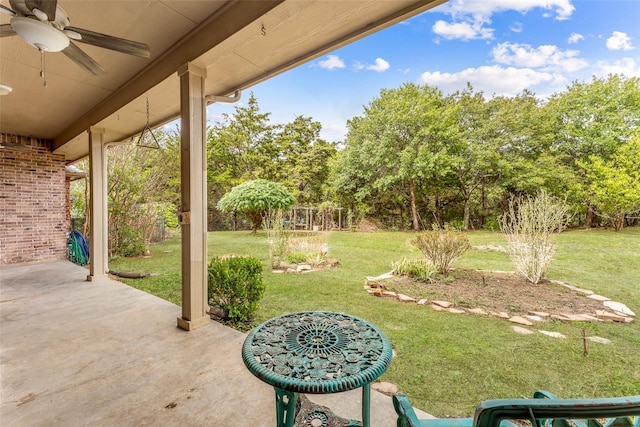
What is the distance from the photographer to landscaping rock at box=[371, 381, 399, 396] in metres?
1.85

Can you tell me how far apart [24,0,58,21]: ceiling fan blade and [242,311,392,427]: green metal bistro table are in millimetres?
2045

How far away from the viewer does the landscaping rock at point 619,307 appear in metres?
2.95

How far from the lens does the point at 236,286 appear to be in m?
2.86

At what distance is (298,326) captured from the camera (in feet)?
4.50

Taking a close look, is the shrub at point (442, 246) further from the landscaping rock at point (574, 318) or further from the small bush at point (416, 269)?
the landscaping rock at point (574, 318)

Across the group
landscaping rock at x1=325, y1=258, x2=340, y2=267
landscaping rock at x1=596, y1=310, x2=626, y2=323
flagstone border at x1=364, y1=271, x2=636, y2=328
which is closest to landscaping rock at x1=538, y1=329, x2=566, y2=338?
flagstone border at x1=364, y1=271, x2=636, y2=328

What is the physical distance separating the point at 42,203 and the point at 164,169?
2.82 meters

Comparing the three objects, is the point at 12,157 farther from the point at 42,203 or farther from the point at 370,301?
the point at 370,301

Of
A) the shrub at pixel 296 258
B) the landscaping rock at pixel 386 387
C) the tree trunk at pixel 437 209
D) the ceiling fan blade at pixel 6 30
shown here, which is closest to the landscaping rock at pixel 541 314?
the landscaping rock at pixel 386 387

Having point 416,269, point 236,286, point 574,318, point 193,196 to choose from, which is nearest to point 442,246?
point 416,269

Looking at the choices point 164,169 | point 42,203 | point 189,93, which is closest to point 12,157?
point 42,203

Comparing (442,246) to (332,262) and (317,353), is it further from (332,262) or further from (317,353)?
(317,353)

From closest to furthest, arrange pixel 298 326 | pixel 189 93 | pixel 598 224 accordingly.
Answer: pixel 298 326, pixel 189 93, pixel 598 224

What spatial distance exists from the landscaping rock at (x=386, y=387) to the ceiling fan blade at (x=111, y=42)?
2.81 metres
